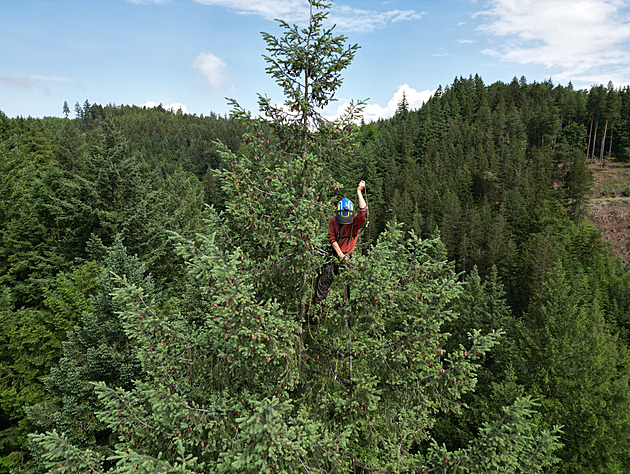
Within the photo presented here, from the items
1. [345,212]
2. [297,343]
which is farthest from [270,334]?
[345,212]

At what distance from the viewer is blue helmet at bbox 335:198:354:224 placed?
238 inches

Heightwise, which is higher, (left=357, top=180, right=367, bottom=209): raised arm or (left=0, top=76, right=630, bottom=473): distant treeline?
(left=357, top=180, right=367, bottom=209): raised arm

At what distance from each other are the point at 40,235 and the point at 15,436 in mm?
12109

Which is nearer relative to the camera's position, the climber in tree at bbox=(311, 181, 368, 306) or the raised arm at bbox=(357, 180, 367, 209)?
the raised arm at bbox=(357, 180, 367, 209)

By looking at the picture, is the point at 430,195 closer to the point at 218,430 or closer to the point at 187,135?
the point at 218,430

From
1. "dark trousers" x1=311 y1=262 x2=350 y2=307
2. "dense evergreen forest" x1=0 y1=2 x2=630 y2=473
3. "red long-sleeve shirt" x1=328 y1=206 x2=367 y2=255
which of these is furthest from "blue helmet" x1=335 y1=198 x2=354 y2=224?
"dark trousers" x1=311 y1=262 x2=350 y2=307

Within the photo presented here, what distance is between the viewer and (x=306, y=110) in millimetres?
6879

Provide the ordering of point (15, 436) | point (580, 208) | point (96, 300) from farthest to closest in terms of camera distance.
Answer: point (580, 208), point (15, 436), point (96, 300)

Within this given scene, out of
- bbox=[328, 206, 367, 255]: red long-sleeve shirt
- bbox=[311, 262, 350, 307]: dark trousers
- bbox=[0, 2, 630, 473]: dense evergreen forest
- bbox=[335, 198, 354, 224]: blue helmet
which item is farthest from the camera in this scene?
bbox=[311, 262, 350, 307]: dark trousers

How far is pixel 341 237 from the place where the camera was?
6.47 meters

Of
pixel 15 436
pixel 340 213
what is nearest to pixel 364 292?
pixel 340 213

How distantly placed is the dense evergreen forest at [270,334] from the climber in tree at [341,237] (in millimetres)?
259

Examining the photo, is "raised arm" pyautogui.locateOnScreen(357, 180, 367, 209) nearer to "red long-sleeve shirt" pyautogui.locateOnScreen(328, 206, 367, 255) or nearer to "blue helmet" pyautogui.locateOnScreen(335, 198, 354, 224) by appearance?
"blue helmet" pyautogui.locateOnScreen(335, 198, 354, 224)

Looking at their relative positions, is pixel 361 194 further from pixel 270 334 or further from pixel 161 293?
pixel 161 293
